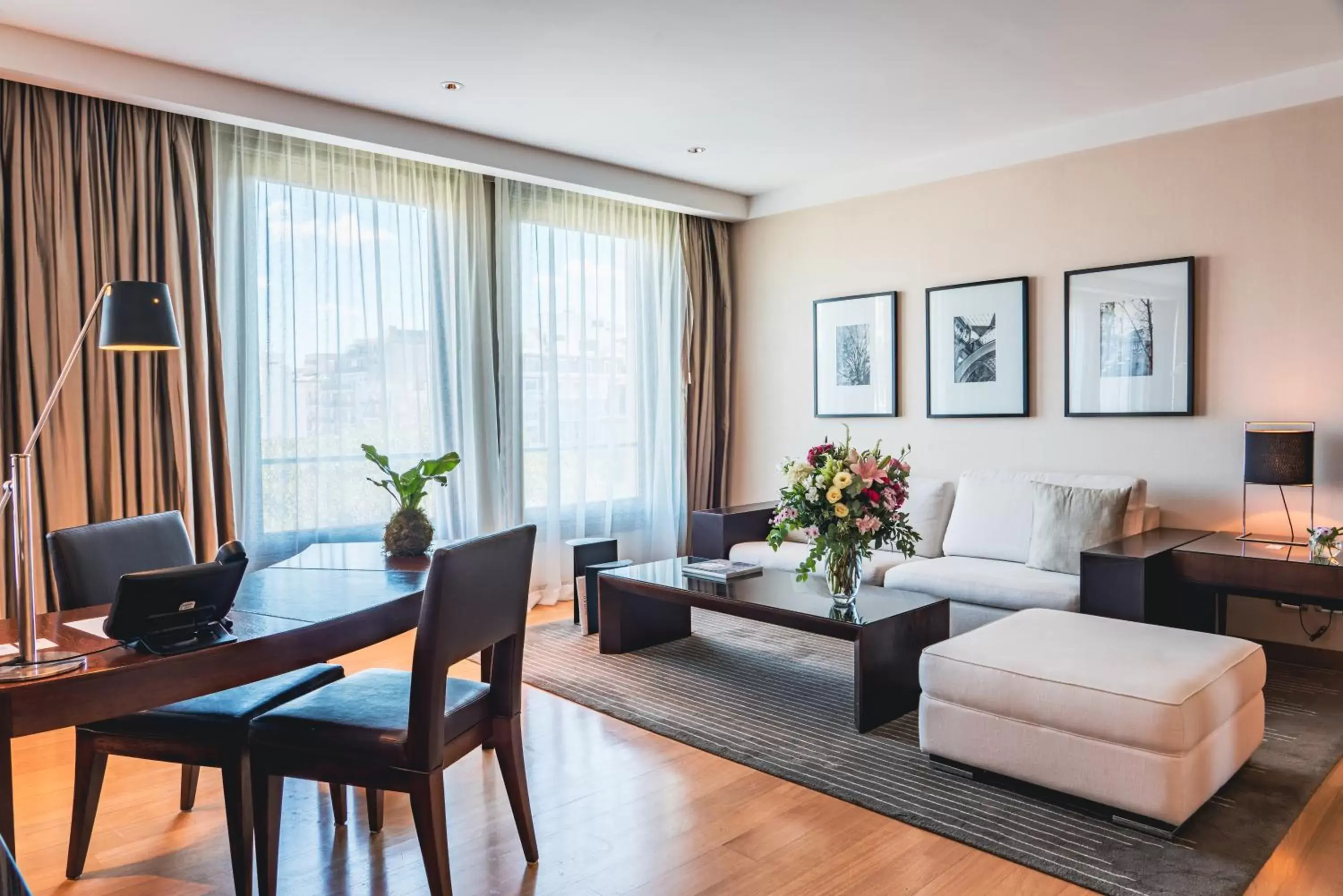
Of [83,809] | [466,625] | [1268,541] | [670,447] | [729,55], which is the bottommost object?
[83,809]

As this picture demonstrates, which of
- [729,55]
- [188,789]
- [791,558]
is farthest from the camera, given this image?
[791,558]

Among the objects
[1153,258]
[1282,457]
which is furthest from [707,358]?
[1282,457]

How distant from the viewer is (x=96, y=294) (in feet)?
11.9

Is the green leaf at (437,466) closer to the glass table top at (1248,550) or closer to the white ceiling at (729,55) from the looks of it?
the white ceiling at (729,55)

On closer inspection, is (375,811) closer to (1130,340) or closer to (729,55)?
(729,55)

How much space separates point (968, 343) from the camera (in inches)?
195

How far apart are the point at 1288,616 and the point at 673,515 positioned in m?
3.45

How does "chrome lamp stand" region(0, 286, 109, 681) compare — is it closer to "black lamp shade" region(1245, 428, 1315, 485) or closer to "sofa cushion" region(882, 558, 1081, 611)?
"sofa cushion" region(882, 558, 1081, 611)

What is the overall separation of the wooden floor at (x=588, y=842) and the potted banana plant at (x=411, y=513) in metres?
0.76

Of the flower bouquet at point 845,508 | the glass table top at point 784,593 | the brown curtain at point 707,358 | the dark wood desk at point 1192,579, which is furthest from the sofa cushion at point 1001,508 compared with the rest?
the brown curtain at point 707,358

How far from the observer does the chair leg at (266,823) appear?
1.94 meters

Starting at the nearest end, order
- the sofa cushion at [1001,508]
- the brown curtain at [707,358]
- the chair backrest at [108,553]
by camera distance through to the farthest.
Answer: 1. the chair backrest at [108,553]
2. the sofa cushion at [1001,508]
3. the brown curtain at [707,358]

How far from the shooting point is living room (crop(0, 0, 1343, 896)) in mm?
2143

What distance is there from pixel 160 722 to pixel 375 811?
2.09 ft
